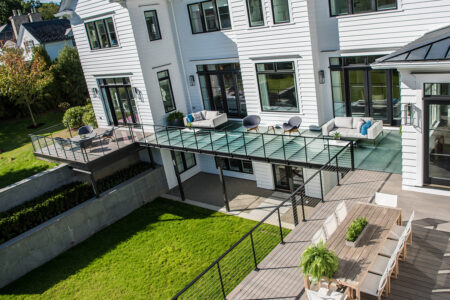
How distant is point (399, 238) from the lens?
7.26 m


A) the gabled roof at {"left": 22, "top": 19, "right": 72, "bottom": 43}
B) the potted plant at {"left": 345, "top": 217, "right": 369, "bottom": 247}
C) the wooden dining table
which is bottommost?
the wooden dining table

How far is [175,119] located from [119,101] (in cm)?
332

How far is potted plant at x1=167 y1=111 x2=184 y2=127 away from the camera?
17578 millimetres

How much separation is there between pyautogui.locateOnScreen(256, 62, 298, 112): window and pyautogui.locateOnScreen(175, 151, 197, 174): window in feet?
17.7

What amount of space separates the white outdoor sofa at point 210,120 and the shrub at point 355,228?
9.65 m

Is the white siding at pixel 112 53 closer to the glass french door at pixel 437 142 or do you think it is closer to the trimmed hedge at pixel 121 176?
the trimmed hedge at pixel 121 176

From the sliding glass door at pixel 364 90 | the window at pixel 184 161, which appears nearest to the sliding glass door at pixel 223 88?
the window at pixel 184 161

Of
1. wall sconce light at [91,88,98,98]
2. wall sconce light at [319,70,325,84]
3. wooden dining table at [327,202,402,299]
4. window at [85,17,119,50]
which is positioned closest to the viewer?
wooden dining table at [327,202,402,299]

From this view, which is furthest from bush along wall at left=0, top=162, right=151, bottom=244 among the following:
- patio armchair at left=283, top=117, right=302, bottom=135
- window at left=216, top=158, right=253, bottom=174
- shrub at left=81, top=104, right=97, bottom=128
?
patio armchair at left=283, top=117, right=302, bottom=135

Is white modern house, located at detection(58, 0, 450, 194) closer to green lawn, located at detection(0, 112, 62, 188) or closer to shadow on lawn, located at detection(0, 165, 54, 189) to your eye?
shadow on lawn, located at detection(0, 165, 54, 189)

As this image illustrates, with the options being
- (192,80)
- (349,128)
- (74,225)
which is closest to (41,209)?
(74,225)

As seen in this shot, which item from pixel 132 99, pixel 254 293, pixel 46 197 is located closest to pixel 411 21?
pixel 254 293

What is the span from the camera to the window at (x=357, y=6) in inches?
457

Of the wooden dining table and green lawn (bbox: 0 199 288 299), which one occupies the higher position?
the wooden dining table
